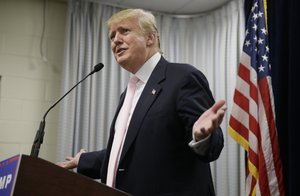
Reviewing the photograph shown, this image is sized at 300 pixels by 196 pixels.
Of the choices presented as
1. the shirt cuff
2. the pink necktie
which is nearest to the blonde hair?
the pink necktie

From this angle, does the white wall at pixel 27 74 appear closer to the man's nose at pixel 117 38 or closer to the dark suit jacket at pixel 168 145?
Result: the man's nose at pixel 117 38

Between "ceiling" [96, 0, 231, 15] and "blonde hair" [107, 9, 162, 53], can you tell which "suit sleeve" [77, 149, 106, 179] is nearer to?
"blonde hair" [107, 9, 162, 53]

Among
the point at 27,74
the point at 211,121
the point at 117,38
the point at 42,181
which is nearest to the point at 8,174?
the point at 42,181

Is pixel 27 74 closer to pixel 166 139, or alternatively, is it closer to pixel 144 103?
pixel 144 103

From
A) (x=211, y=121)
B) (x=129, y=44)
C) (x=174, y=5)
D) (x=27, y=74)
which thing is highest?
(x=174, y=5)

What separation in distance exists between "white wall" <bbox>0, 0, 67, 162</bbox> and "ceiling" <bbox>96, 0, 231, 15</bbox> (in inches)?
25.2

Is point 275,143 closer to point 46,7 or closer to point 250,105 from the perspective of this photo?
point 250,105

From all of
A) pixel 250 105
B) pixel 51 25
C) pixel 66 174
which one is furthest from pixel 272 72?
pixel 66 174

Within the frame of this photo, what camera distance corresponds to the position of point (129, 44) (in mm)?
1836

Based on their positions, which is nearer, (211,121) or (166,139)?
(211,121)

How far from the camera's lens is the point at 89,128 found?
3.52 meters

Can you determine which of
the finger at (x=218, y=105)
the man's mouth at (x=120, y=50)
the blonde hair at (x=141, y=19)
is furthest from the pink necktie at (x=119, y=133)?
the finger at (x=218, y=105)

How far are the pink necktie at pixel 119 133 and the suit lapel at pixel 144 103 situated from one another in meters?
0.10

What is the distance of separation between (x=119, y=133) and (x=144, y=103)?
0.19 m
